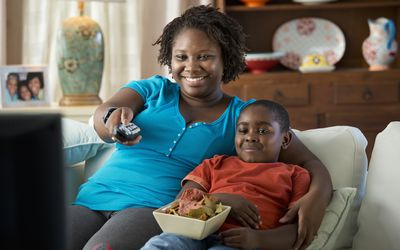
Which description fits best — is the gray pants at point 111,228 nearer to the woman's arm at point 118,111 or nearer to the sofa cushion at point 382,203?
A: the woman's arm at point 118,111

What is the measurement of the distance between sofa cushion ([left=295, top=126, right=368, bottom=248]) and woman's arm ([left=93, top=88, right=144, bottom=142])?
47 centimetres

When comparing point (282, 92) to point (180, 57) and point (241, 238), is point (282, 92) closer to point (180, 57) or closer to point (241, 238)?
point (180, 57)

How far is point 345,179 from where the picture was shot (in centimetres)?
183

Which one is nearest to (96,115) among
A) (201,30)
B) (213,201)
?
(201,30)

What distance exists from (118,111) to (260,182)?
402 mm

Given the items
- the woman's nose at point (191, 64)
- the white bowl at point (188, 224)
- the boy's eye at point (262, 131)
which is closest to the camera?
the white bowl at point (188, 224)

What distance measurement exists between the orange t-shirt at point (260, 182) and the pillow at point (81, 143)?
0.49 m

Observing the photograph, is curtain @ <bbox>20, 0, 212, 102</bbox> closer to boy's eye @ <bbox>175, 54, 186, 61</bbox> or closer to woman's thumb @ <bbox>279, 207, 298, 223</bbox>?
boy's eye @ <bbox>175, 54, 186, 61</bbox>

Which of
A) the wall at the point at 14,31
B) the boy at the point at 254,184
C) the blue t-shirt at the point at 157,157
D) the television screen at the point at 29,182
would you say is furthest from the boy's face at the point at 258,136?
the wall at the point at 14,31

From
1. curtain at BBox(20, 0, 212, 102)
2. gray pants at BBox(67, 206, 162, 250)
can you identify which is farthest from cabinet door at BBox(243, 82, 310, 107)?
gray pants at BBox(67, 206, 162, 250)

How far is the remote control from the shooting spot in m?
1.68

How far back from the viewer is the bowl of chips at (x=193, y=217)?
1.43 metres

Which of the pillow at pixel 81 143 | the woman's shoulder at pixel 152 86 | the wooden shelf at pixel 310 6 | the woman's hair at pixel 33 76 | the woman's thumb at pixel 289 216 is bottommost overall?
the woman's thumb at pixel 289 216

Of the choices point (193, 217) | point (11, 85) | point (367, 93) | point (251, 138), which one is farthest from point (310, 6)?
point (193, 217)
